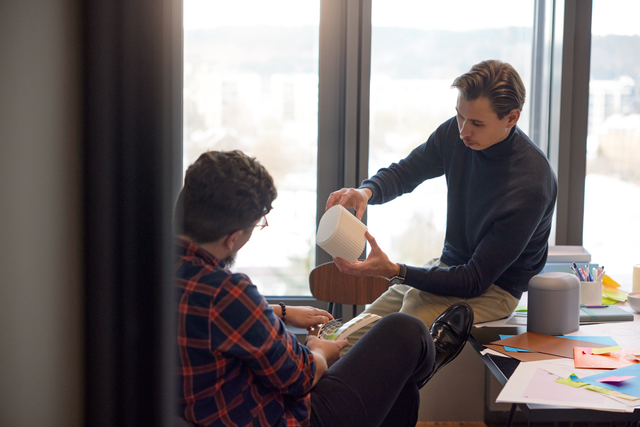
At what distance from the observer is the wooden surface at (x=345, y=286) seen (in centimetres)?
186

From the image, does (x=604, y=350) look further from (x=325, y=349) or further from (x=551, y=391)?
(x=325, y=349)

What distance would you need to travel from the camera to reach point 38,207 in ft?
1.46

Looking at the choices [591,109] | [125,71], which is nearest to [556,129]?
[591,109]

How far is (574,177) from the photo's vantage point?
2211mm

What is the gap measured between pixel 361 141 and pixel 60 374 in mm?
1707

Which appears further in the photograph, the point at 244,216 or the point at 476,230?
the point at 476,230

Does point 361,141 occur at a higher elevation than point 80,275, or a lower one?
higher

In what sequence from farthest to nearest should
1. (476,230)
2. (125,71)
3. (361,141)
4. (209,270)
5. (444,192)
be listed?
(444,192) < (361,141) < (476,230) < (209,270) < (125,71)

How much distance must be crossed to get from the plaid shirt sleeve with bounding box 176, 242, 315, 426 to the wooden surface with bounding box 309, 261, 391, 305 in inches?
34.0

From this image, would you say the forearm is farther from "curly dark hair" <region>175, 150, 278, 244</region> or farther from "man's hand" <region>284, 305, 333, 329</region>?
"curly dark hair" <region>175, 150, 278, 244</region>

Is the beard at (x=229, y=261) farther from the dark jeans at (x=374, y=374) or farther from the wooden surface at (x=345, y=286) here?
the wooden surface at (x=345, y=286)

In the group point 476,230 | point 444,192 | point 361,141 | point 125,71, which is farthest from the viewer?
point 444,192

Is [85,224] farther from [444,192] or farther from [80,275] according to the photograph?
Result: [444,192]

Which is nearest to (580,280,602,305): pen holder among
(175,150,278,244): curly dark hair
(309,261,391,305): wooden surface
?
(309,261,391,305): wooden surface
